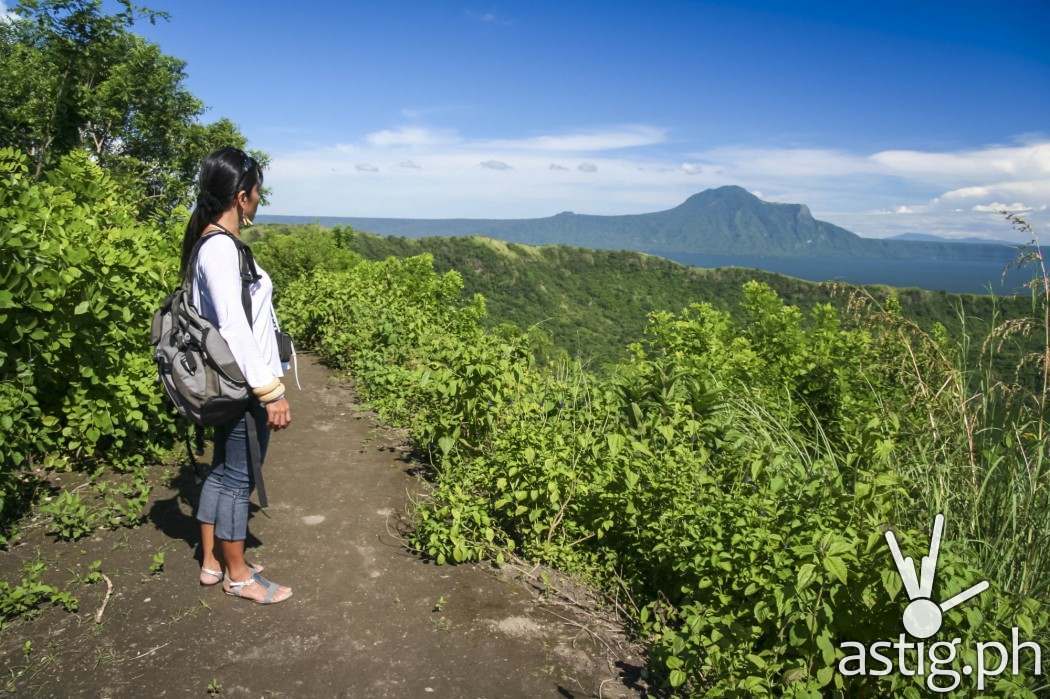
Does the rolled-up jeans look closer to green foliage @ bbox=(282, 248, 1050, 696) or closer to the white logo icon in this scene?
green foliage @ bbox=(282, 248, 1050, 696)

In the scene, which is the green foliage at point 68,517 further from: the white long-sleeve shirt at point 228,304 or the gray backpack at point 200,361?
the white long-sleeve shirt at point 228,304

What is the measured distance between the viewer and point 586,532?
12.0 feet

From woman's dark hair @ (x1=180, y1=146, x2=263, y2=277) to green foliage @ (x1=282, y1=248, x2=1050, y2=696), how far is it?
6.18ft

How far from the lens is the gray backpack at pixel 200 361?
8.89 feet

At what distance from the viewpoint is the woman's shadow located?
3.54 metres

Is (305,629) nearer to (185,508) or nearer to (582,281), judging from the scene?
(185,508)

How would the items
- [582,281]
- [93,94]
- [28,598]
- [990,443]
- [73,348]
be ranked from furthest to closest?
[582,281] → [93,94] → [73,348] → [990,443] → [28,598]

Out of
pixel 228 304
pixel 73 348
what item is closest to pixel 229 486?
pixel 228 304

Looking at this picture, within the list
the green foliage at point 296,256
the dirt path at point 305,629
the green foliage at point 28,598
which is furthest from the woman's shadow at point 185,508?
the green foliage at point 296,256

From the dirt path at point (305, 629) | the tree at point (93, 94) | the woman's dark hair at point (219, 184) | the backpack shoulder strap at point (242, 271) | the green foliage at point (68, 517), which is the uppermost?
the tree at point (93, 94)

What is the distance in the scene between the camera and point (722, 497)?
2898 mm

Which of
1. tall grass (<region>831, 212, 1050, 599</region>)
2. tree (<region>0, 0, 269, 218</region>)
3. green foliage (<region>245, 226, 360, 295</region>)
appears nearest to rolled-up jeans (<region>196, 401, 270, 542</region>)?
tall grass (<region>831, 212, 1050, 599</region>)

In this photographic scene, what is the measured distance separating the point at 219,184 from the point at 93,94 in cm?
2692

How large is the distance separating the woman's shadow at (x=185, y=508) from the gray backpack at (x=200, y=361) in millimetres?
701
